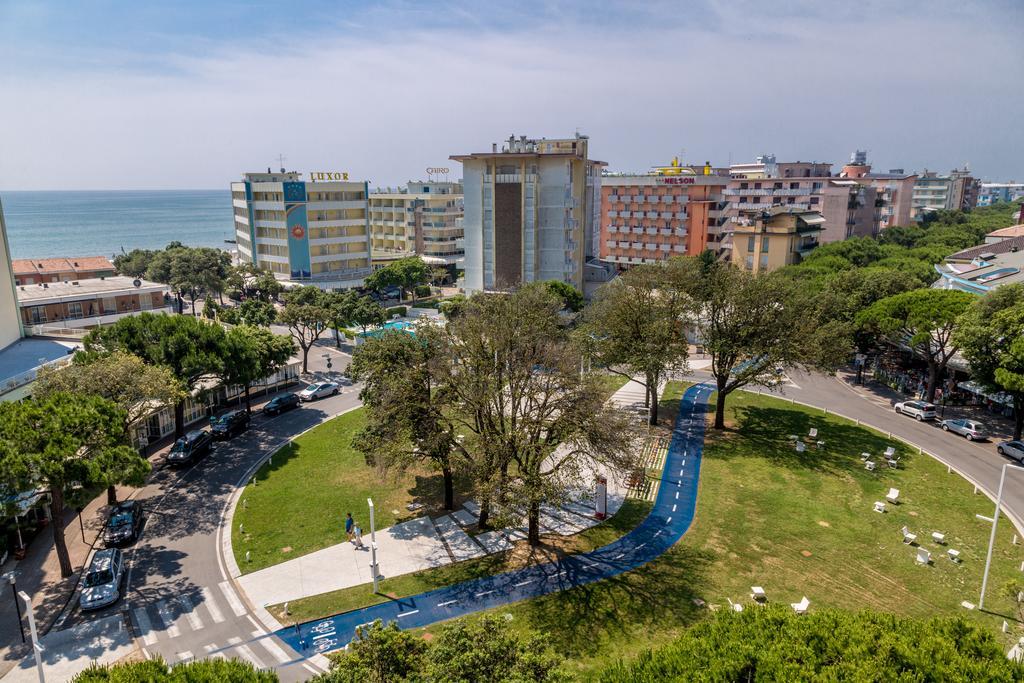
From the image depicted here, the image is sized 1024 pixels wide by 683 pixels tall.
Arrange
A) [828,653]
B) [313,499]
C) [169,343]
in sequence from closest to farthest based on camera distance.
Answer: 1. [828,653]
2. [313,499]
3. [169,343]

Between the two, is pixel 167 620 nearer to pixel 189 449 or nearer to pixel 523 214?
Result: pixel 189 449

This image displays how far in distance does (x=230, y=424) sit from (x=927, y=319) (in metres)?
49.5

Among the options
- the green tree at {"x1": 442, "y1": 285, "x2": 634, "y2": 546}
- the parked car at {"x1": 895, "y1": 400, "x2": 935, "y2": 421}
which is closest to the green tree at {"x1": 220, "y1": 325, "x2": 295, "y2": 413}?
the green tree at {"x1": 442, "y1": 285, "x2": 634, "y2": 546}

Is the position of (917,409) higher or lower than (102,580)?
higher

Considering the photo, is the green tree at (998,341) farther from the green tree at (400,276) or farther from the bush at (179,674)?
the green tree at (400,276)

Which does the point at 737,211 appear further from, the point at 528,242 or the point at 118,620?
the point at 118,620

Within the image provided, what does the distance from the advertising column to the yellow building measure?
58.5m

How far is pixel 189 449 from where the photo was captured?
3638 centimetres

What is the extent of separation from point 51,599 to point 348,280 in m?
66.3

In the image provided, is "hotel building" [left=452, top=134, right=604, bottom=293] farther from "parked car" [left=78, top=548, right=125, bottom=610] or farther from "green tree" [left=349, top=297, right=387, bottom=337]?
"parked car" [left=78, top=548, right=125, bottom=610]

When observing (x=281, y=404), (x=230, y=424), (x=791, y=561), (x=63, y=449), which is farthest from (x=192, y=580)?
(x=791, y=561)

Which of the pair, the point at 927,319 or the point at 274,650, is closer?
the point at 274,650

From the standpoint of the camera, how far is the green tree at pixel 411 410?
91.6ft

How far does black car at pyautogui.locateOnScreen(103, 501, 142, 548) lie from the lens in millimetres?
27641
